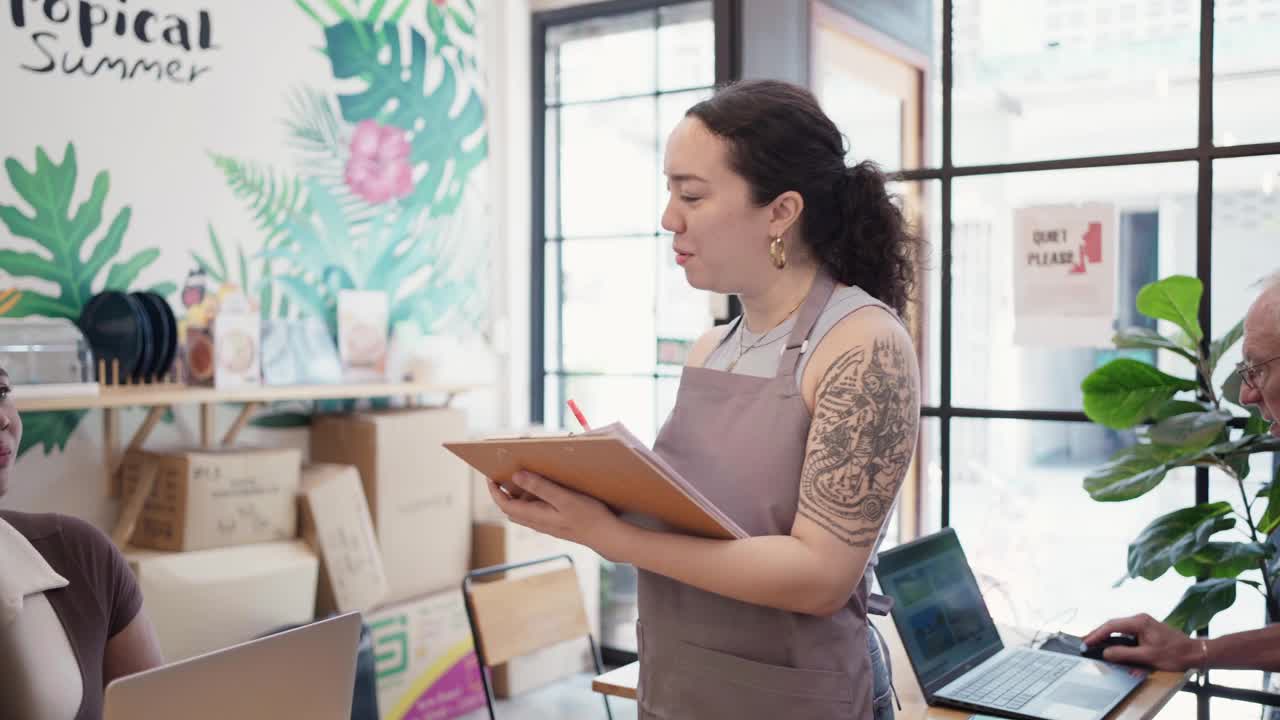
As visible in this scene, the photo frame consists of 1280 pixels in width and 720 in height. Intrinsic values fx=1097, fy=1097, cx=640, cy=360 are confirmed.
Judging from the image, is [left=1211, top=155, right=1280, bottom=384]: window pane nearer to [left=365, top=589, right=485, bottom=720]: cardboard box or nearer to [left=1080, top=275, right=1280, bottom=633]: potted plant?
[left=1080, top=275, right=1280, bottom=633]: potted plant

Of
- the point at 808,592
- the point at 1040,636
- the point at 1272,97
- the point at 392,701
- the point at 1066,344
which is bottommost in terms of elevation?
the point at 392,701

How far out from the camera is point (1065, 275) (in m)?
2.61

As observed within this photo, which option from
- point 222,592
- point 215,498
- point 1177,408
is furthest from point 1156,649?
point 215,498

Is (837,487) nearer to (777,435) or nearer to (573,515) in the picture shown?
(777,435)

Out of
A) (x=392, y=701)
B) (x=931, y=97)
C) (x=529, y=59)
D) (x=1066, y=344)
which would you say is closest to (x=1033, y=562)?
(x=1066, y=344)

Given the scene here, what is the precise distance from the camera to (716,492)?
1362 mm

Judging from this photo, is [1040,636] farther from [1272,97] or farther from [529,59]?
[529,59]

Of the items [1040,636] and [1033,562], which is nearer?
[1040,636]

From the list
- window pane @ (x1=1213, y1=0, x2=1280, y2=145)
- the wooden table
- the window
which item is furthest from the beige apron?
the window

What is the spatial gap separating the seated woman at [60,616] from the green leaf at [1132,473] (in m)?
1.79

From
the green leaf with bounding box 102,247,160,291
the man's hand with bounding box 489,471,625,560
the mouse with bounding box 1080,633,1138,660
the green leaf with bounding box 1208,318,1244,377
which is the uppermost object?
the green leaf with bounding box 102,247,160,291

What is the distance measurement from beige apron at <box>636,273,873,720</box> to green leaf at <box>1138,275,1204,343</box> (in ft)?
3.89

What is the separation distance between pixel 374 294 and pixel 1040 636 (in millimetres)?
2556

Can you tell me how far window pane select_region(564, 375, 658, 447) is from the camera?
14.7 feet
